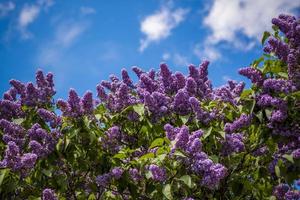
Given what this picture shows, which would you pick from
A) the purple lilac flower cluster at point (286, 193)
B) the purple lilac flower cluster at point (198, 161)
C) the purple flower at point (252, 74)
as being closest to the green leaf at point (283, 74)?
the purple flower at point (252, 74)

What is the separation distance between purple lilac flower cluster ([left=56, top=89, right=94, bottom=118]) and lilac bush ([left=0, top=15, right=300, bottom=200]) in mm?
13

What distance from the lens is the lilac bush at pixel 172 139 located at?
4.98 metres

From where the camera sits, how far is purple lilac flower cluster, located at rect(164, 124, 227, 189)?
484 cm

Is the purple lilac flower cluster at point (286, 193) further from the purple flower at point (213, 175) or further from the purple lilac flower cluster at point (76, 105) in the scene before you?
the purple lilac flower cluster at point (76, 105)

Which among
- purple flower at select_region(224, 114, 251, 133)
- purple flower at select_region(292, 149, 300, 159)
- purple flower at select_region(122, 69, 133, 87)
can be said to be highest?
purple flower at select_region(122, 69, 133, 87)

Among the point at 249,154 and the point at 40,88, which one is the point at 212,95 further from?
the point at 40,88

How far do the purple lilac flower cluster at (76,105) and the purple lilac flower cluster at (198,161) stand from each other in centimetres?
138

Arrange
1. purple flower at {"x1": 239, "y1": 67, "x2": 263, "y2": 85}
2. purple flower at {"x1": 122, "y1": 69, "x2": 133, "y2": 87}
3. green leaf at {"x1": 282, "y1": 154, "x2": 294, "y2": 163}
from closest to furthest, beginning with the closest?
1. green leaf at {"x1": 282, "y1": 154, "x2": 294, "y2": 163}
2. purple flower at {"x1": 239, "y1": 67, "x2": 263, "y2": 85}
3. purple flower at {"x1": 122, "y1": 69, "x2": 133, "y2": 87}

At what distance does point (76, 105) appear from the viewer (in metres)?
5.77

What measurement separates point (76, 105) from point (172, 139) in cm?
135

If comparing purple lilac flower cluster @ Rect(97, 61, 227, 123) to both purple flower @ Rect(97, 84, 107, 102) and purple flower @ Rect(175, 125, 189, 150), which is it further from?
purple flower @ Rect(175, 125, 189, 150)

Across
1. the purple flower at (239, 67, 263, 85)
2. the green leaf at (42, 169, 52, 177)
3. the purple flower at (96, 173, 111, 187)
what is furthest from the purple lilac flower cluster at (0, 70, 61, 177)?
the purple flower at (239, 67, 263, 85)

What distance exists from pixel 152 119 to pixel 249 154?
1.40 meters

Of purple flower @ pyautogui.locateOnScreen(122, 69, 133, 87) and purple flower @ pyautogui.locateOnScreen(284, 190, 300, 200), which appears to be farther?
purple flower @ pyautogui.locateOnScreen(122, 69, 133, 87)
